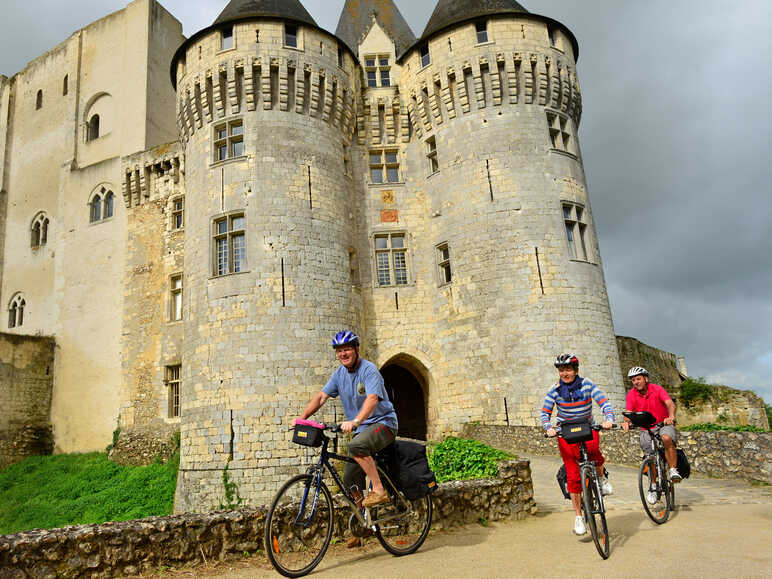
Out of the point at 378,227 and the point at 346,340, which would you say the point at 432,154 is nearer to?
the point at 378,227

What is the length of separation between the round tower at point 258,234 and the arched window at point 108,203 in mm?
5544

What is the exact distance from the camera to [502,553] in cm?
509

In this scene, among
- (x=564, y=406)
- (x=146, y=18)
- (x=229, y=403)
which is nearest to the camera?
(x=564, y=406)

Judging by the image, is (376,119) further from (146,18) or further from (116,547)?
(116,547)

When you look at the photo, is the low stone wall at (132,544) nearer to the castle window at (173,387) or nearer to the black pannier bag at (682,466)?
the black pannier bag at (682,466)

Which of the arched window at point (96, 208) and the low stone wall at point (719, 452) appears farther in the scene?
the arched window at point (96, 208)

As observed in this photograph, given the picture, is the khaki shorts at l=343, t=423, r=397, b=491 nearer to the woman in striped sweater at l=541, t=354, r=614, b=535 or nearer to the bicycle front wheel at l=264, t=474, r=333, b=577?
the bicycle front wheel at l=264, t=474, r=333, b=577

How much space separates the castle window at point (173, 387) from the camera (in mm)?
18548

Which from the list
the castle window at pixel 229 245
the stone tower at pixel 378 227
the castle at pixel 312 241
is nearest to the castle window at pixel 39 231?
the castle at pixel 312 241

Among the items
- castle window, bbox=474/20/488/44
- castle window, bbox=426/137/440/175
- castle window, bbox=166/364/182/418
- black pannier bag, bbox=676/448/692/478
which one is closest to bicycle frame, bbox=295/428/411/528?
black pannier bag, bbox=676/448/692/478

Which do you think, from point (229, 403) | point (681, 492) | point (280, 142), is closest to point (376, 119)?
point (280, 142)

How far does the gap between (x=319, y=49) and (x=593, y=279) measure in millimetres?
10833

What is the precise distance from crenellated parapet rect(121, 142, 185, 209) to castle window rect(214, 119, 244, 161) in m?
3.35

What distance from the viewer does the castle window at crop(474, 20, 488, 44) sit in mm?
18719
